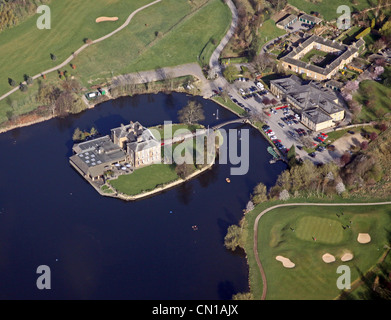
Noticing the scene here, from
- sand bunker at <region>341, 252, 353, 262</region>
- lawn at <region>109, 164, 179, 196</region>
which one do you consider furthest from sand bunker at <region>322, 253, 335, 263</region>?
lawn at <region>109, 164, 179, 196</region>

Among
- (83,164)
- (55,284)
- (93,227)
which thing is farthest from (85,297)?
(83,164)

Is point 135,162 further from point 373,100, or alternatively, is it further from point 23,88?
point 373,100

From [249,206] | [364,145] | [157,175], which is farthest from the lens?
[364,145]

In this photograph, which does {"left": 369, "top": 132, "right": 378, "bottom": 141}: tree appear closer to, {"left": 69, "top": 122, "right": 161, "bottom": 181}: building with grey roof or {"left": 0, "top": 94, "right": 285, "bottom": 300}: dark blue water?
{"left": 0, "top": 94, "right": 285, "bottom": 300}: dark blue water

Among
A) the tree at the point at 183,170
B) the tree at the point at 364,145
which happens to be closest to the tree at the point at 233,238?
the tree at the point at 183,170

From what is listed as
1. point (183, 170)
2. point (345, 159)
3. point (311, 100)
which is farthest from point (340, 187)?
point (183, 170)
